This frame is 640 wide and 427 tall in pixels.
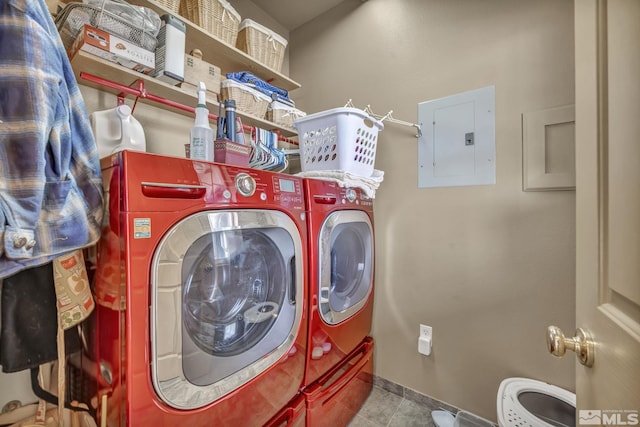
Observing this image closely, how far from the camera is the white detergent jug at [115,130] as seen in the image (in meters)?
0.99

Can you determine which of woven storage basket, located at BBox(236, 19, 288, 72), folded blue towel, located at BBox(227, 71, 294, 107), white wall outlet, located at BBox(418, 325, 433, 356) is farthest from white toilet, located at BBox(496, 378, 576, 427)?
woven storage basket, located at BBox(236, 19, 288, 72)

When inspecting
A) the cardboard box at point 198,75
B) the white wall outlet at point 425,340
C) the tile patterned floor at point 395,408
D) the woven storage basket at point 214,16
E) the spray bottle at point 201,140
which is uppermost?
the woven storage basket at point 214,16

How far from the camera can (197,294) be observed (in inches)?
32.3

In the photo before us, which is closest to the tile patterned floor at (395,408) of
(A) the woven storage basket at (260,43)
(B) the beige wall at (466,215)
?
(B) the beige wall at (466,215)

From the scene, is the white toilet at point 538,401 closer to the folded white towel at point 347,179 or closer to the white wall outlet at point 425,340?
the white wall outlet at point 425,340

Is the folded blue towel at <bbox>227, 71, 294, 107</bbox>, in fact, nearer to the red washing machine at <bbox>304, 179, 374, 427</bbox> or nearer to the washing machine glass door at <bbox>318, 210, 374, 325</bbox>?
the red washing machine at <bbox>304, 179, 374, 427</bbox>

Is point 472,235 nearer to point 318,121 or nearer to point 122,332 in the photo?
point 318,121

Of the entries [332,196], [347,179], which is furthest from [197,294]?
[347,179]

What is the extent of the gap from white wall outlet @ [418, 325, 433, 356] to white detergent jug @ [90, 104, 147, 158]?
67.6 inches

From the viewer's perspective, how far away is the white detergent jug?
0.99 metres

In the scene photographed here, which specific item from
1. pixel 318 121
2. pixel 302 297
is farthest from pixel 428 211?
pixel 302 297

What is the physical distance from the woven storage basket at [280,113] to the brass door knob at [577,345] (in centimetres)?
163

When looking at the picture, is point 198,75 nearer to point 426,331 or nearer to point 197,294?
point 197,294

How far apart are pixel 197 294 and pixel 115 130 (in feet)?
2.37
